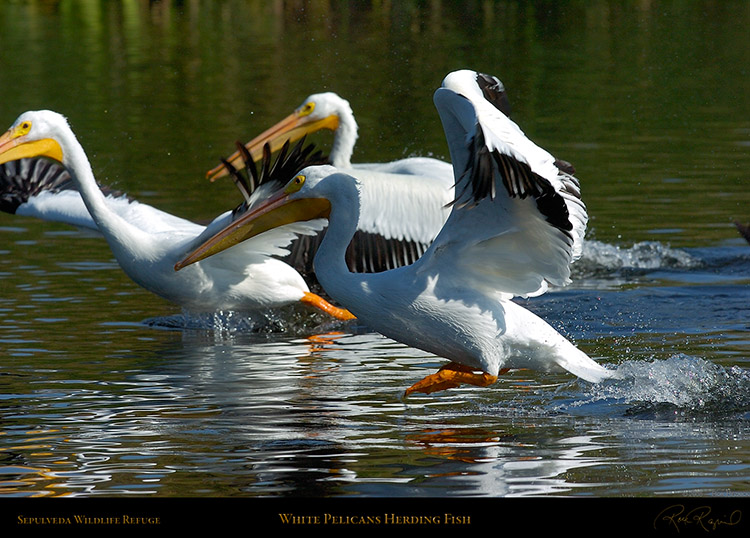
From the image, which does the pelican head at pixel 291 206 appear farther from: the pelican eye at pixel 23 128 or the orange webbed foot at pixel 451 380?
the pelican eye at pixel 23 128

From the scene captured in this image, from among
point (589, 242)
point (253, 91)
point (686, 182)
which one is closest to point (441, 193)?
point (589, 242)

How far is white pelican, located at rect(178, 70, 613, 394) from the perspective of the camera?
5.10 m

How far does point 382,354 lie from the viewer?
6.73 m

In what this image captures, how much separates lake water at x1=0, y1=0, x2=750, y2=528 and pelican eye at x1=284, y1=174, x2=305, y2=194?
3.17ft

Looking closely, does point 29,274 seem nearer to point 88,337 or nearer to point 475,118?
point 88,337

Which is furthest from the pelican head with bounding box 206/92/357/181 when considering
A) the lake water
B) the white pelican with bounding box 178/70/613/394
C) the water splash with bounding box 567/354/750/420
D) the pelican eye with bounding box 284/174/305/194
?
the water splash with bounding box 567/354/750/420

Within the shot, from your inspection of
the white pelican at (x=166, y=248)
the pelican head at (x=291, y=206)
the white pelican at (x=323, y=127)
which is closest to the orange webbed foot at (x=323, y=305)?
the white pelican at (x=166, y=248)

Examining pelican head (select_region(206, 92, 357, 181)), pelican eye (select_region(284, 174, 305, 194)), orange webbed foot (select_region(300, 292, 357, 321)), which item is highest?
pelican head (select_region(206, 92, 357, 181))

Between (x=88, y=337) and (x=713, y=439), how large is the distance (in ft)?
11.9

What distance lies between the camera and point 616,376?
5.52 m

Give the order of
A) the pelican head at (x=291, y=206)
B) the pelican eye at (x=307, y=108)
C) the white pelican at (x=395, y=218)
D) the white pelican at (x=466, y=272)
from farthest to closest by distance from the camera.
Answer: the pelican eye at (x=307, y=108), the white pelican at (x=395, y=218), the pelican head at (x=291, y=206), the white pelican at (x=466, y=272)

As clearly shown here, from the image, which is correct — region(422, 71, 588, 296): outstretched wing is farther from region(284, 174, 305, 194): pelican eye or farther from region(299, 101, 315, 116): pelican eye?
region(299, 101, 315, 116): pelican eye

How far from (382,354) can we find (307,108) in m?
3.08

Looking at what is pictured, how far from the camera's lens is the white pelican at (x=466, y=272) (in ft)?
16.7
